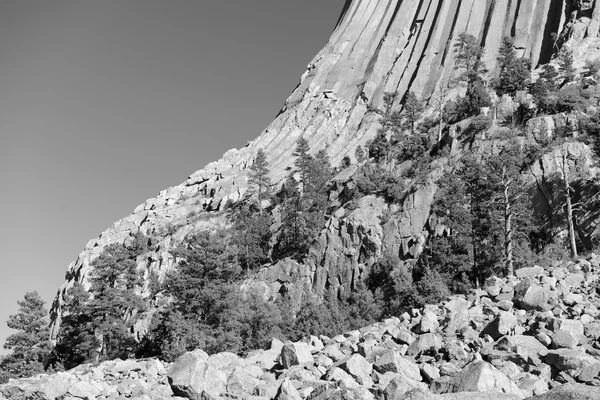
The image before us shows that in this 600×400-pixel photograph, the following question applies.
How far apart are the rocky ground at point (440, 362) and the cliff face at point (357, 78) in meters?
52.5

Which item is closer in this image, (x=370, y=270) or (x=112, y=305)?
(x=112, y=305)

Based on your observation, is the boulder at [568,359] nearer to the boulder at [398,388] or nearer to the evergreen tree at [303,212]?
the boulder at [398,388]

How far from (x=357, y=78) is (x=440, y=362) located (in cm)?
9112

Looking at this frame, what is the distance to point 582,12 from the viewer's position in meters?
67.6

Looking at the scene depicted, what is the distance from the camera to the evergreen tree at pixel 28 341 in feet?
→ 103

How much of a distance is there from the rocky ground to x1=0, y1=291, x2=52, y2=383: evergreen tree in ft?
68.3

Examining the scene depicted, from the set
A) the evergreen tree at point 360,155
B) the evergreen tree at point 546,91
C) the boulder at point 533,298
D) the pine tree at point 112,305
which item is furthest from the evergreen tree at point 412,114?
the boulder at point 533,298

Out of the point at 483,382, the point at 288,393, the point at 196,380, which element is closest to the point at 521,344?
the point at 483,382

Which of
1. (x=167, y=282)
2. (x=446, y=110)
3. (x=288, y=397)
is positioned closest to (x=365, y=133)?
(x=446, y=110)

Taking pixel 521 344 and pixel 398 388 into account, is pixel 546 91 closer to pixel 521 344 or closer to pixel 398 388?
pixel 521 344

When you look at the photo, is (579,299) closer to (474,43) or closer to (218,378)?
(218,378)

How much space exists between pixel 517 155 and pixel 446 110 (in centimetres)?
2496

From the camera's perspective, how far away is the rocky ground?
7.23 meters

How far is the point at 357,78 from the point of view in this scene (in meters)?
95.7
